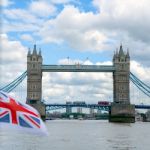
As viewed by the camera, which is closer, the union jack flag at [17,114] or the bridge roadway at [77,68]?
the union jack flag at [17,114]

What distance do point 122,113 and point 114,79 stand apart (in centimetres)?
1372

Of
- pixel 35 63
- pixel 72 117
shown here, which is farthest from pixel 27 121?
pixel 72 117

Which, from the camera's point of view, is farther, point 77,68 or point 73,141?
point 77,68

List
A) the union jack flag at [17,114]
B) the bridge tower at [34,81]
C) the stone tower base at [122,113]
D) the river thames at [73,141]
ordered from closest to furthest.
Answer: the union jack flag at [17,114], the river thames at [73,141], the stone tower base at [122,113], the bridge tower at [34,81]

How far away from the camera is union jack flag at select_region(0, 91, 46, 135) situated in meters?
7.23

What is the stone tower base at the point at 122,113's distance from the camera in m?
108

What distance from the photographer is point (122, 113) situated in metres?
108

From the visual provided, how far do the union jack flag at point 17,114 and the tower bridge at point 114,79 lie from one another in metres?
99.5

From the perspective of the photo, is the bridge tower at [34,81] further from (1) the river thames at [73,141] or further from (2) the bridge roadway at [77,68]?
(1) the river thames at [73,141]

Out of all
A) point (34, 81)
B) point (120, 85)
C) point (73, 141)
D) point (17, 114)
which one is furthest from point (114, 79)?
point (17, 114)

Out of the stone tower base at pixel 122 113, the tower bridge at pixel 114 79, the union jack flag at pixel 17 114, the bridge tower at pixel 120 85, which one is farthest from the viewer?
the bridge tower at pixel 120 85

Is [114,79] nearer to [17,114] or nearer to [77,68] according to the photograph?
[77,68]

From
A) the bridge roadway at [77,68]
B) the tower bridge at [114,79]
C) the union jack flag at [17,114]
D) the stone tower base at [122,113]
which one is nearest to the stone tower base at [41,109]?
the tower bridge at [114,79]

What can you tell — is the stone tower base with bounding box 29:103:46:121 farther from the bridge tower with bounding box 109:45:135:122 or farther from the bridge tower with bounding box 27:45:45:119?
the bridge tower with bounding box 109:45:135:122
